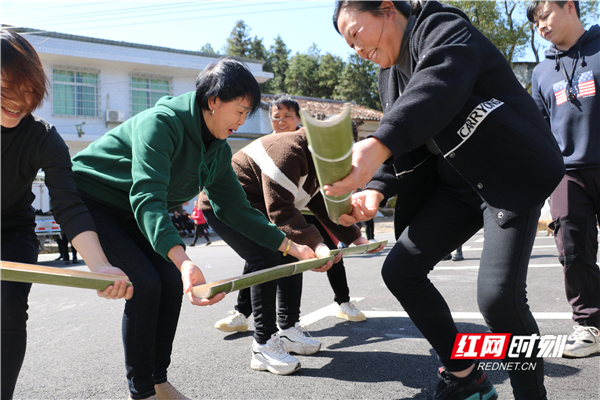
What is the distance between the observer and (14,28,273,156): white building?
66.6 ft

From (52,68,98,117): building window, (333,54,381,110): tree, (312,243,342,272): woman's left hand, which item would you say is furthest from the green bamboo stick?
(333,54,381,110): tree

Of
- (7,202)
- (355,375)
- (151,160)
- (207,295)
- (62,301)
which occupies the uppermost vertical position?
(151,160)

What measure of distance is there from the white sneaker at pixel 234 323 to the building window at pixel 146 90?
64.8ft

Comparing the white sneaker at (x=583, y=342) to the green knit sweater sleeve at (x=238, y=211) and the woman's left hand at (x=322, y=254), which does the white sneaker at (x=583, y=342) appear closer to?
the woman's left hand at (x=322, y=254)

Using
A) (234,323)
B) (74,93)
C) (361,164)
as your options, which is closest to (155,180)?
(361,164)

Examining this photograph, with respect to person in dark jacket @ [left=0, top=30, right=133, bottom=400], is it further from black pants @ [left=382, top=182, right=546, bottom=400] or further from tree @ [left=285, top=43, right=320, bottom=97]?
tree @ [left=285, top=43, right=320, bottom=97]

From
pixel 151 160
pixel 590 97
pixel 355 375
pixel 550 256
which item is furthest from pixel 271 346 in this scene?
pixel 550 256

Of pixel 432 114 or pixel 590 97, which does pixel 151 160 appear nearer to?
pixel 432 114

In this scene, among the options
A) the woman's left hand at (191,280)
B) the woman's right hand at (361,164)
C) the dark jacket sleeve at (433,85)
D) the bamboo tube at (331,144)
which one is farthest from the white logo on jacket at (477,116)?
the woman's left hand at (191,280)

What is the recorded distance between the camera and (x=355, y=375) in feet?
9.36

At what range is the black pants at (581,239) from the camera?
3088 mm

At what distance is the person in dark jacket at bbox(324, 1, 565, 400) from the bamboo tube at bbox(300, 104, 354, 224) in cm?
18

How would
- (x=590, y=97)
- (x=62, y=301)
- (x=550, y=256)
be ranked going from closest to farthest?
1. (x=590, y=97)
2. (x=62, y=301)
3. (x=550, y=256)

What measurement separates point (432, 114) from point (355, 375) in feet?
6.11
